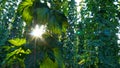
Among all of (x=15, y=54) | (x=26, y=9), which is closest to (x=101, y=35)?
(x=26, y=9)

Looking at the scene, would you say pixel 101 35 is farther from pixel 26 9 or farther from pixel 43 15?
pixel 43 15

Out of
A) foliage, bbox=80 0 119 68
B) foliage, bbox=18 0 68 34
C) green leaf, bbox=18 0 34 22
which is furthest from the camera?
foliage, bbox=80 0 119 68

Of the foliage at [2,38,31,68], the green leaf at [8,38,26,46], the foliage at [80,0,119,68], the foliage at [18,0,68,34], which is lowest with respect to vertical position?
the foliage at [80,0,119,68]

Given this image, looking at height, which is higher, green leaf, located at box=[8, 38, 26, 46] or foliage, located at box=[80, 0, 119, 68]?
green leaf, located at box=[8, 38, 26, 46]

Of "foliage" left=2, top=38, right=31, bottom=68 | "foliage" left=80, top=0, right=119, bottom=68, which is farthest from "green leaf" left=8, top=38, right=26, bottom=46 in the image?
"foliage" left=80, top=0, right=119, bottom=68

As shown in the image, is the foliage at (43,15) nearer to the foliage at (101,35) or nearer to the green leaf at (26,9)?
the green leaf at (26,9)

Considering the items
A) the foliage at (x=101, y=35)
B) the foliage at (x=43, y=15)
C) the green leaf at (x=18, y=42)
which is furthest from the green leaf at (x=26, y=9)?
the foliage at (x=101, y=35)

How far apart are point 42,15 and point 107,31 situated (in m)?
19.2

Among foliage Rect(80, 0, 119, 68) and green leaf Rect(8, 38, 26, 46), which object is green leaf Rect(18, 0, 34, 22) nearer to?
green leaf Rect(8, 38, 26, 46)

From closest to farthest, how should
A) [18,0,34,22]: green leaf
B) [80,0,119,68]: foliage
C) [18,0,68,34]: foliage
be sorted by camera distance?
[18,0,68,34]: foliage → [18,0,34,22]: green leaf → [80,0,119,68]: foliage

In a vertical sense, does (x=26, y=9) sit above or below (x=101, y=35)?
above

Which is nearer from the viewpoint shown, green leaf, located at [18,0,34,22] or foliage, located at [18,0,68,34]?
foliage, located at [18,0,68,34]

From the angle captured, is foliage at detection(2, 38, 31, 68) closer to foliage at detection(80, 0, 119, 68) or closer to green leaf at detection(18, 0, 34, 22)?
green leaf at detection(18, 0, 34, 22)

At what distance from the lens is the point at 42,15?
12.2ft
